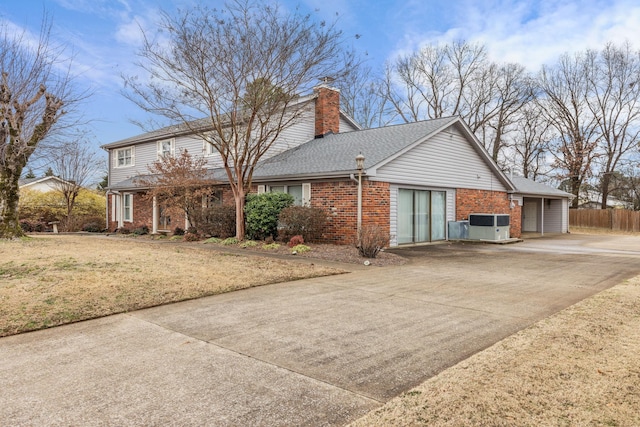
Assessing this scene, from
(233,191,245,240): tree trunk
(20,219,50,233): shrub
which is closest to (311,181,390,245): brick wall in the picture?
(233,191,245,240): tree trunk

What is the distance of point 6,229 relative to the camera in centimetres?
1341

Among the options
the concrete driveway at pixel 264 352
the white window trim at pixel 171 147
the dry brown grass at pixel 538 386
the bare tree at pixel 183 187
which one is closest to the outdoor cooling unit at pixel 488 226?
the concrete driveway at pixel 264 352

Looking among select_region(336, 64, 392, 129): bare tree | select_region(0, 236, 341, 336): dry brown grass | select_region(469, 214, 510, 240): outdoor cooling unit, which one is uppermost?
select_region(336, 64, 392, 129): bare tree

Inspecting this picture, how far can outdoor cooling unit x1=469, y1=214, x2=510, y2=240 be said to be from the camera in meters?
15.3

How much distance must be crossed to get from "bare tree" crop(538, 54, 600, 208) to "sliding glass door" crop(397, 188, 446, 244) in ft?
72.0

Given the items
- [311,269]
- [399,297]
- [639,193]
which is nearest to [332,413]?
[399,297]

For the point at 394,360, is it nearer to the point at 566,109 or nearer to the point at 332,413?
the point at 332,413

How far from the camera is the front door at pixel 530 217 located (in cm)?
2484

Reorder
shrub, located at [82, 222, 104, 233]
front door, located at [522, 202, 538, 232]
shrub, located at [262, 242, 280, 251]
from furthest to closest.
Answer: front door, located at [522, 202, 538, 232] < shrub, located at [82, 222, 104, 233] < shrub, located at [262, 242, 280, 251]

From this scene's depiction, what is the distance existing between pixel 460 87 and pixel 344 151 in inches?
884

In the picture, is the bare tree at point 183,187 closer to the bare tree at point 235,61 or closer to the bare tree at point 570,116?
the bare tree at point 235,61

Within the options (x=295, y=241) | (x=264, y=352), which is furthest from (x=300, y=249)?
(x=264, y=352)

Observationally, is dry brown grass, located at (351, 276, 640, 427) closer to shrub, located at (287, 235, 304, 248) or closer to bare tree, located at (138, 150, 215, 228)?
shrub, located at (287, 235, 304, 248)

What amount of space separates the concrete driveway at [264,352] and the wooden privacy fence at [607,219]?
23452 millimetres
